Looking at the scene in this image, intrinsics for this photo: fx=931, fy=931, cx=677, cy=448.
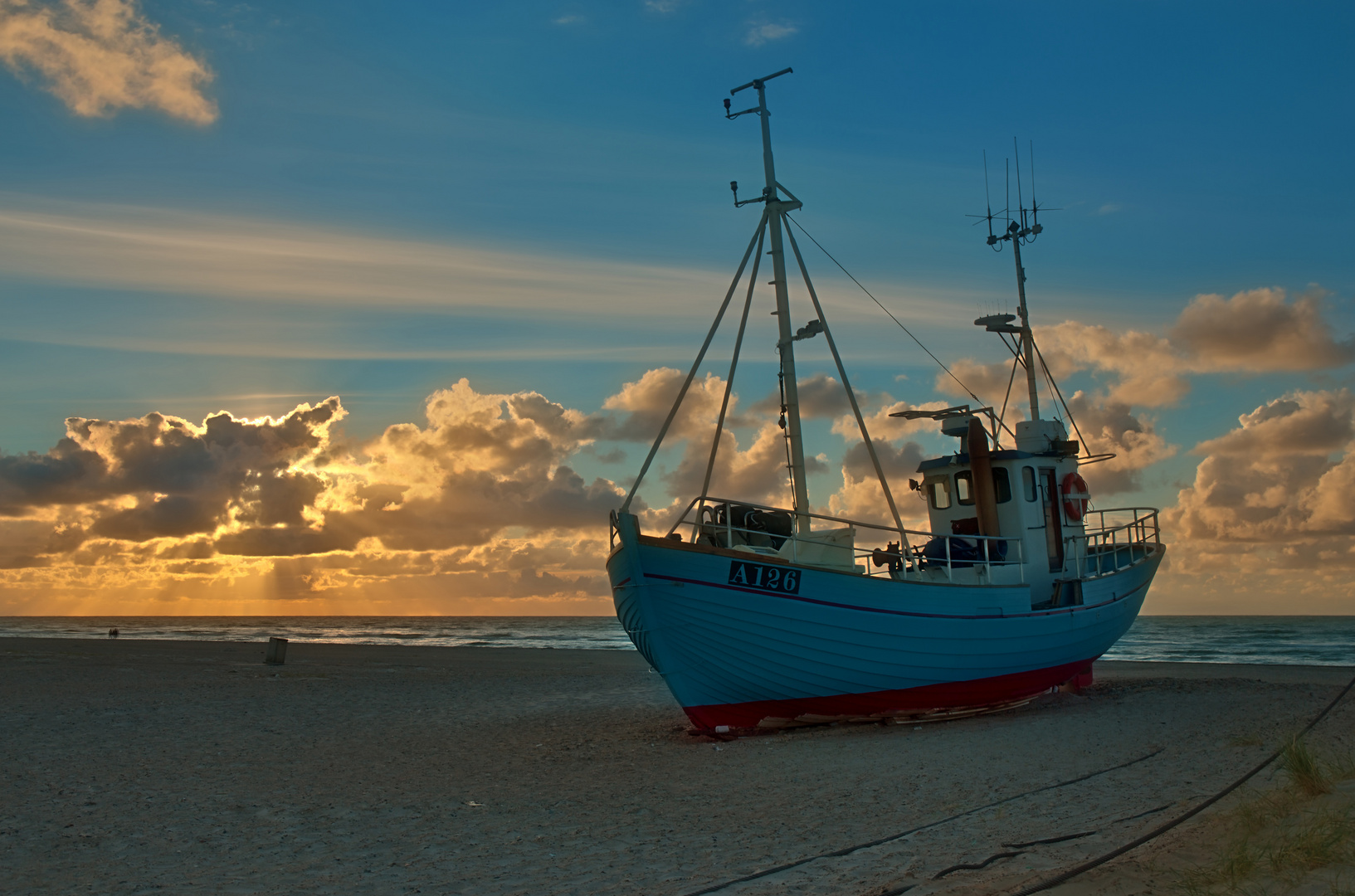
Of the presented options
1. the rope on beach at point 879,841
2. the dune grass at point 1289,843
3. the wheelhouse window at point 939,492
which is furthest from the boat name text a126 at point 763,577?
the wheelhouse window at point 939,492

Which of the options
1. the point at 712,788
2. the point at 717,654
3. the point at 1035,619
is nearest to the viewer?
the point at 712,788

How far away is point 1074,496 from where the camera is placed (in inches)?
747

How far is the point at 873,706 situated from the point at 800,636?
Result: 2032mm

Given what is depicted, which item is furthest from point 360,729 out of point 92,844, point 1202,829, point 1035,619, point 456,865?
point 1202,829

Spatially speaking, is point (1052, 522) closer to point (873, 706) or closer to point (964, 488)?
point (964, 488)

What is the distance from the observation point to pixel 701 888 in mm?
6406

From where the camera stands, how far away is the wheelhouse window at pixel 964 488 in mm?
18281

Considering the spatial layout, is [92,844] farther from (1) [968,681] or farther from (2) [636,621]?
(1) [968,681]

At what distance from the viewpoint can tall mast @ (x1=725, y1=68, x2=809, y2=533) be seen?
52.5ft

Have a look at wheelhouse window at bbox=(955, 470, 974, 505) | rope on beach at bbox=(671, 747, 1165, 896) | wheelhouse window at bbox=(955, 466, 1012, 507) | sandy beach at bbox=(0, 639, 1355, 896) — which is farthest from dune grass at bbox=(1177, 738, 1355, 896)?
wheelhouse window at bbox=(955, 470, 974, 505)

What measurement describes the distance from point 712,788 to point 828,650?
372 centimetres

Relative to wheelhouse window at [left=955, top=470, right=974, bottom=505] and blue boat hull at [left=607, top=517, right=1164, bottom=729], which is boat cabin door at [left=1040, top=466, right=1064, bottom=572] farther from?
blue boat hull at [left=607, top=517, right=1164, bottom=729]

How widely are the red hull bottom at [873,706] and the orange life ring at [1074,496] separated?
4.29 meters

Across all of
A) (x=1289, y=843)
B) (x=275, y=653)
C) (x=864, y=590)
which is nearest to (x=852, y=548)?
(x=864, y=590)
